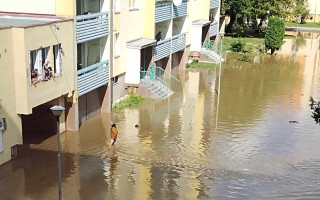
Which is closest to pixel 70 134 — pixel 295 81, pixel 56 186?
pixel 56 186

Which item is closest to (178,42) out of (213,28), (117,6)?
Answer: (117,6)

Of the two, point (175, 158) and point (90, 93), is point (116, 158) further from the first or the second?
point (90, 93)

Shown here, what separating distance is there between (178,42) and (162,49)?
4.39 metres

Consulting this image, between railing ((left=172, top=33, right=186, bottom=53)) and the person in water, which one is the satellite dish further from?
the person in water

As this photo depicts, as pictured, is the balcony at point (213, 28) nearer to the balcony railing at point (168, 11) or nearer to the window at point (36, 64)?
the balcony railing at point (168, 11)

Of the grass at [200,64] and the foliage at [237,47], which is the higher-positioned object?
the foliage at [237,47]

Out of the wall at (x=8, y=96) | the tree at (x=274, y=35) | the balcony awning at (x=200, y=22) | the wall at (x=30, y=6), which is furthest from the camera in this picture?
the tree at (x=274, y=35)

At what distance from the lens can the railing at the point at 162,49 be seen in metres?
35.4

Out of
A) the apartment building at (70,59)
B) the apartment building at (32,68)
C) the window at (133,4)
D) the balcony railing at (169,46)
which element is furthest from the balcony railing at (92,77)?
the balcony railing at (169,46)

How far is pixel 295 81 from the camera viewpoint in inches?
1582

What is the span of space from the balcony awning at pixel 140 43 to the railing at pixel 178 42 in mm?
7287

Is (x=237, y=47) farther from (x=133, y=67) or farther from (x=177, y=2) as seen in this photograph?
(x=133, y=67)

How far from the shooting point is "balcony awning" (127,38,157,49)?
29955 millimetres

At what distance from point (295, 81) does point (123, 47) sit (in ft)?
57.5
